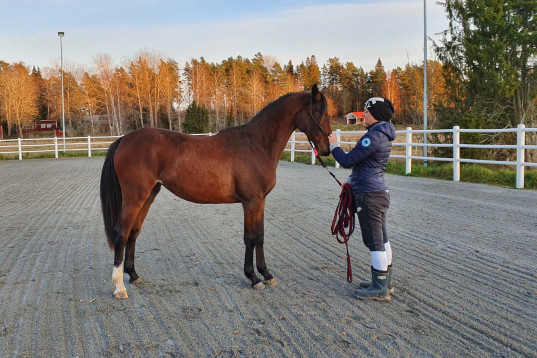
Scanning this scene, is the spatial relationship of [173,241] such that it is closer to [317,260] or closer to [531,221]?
[317,260]

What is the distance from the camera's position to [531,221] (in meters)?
5.96

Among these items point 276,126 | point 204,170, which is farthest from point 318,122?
point 204,170

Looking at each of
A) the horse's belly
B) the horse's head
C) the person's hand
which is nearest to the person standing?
the person's hand

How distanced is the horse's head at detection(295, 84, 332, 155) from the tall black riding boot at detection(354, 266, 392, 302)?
1250 millimetres

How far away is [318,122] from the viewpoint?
12.6 ft

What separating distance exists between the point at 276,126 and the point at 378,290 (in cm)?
184

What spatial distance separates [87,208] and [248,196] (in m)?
5.65

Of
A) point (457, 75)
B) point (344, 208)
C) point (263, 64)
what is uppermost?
point (263, 64)

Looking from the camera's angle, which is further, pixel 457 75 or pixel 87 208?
pixel 457 75

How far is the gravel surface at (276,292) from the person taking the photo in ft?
8.84

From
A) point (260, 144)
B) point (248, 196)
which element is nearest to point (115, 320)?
point (248, 196)

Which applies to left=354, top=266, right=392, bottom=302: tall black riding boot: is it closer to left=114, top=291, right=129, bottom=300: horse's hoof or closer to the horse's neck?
the horse's neck

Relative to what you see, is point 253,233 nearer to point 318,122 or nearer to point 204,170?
point 204,170

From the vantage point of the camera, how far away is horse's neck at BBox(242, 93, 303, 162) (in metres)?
3.98
